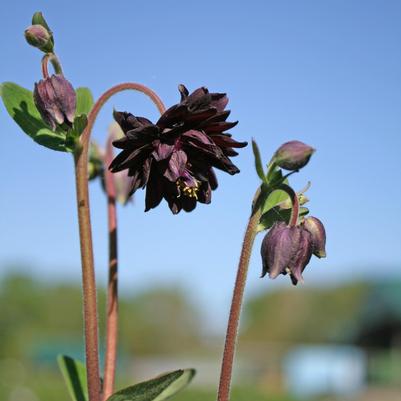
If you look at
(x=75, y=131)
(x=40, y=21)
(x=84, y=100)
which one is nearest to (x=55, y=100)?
(x=75, y=131)

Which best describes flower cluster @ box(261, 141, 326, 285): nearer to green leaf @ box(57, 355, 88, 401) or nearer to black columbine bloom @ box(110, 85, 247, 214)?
black columbine bloom @ box(110, 85, 247, 214)

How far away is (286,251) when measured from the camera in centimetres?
116

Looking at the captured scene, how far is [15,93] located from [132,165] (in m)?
0.40

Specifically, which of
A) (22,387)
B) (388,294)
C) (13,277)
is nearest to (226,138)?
(22,387)

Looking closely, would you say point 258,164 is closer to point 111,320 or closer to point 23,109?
point 111,320

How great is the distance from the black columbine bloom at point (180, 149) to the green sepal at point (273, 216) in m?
0.10

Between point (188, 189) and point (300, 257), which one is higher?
point (188, 189)

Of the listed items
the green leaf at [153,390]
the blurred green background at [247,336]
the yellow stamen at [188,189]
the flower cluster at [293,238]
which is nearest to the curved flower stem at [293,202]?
the flower cluster at [293,238]

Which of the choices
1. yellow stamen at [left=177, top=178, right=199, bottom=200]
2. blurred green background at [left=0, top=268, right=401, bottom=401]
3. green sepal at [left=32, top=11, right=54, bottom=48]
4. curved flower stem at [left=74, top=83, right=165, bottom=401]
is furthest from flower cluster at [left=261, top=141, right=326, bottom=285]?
blurred green background at [left=0, top=268, right=401, bottom=401]

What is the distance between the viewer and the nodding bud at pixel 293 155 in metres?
1.11

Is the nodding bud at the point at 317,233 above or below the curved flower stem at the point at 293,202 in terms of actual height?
below

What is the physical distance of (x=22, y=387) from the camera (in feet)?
70.3

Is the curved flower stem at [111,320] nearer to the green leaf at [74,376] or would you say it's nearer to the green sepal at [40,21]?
the green leaf at [74,376]

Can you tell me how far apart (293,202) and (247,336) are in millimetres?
65505
